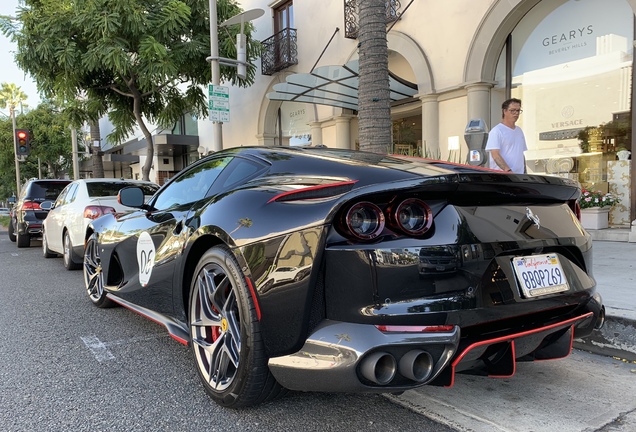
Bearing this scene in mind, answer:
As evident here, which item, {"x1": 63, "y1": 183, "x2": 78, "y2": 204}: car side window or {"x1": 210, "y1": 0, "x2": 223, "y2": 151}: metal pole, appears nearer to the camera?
{"x1": 63, "y1": 183, "x2": 78, "y2": 204}: car side window

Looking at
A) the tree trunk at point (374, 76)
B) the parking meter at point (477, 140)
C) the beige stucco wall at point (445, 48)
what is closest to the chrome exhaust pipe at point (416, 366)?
the parking meter at point (477, 140)

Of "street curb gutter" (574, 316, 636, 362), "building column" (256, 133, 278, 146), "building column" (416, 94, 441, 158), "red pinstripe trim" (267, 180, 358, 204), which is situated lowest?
"street curb gutter" (574, 316, 636, 362)

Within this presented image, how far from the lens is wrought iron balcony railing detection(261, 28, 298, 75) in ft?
44.8

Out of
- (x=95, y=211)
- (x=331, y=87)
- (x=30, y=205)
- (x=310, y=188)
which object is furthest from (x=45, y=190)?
(x=310, y=188)

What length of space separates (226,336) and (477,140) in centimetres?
415

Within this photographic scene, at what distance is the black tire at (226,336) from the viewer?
7.20ft

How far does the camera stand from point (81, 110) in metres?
13.5

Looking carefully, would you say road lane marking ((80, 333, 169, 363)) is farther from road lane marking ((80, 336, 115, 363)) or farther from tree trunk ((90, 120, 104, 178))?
tree trunk ((90, 120, 104, 178))

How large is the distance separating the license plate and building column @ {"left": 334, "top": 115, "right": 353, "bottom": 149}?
33.5ft

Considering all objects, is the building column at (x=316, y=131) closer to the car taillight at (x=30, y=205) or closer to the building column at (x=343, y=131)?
the building column at (x=343, y=131)

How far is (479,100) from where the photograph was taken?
9.03 meters

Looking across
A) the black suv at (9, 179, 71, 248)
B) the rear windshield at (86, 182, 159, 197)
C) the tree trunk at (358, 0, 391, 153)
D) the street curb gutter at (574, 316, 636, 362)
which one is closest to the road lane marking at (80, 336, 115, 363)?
the street curb gutter at (574, 316, 636, 362)

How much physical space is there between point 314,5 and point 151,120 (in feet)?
19.0

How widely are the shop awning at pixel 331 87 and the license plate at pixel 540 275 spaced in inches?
319
